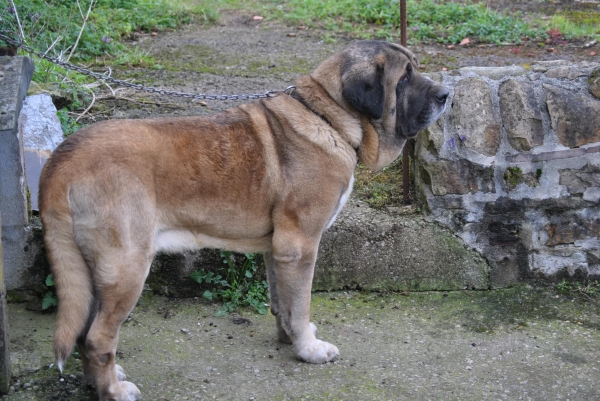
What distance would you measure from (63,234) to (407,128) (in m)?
1.97

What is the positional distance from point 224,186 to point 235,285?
3.76ft

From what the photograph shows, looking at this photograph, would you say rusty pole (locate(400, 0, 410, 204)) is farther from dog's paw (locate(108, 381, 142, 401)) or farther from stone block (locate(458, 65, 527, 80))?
dog's paw (locate(108, 381, 142, 401))

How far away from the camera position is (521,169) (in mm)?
4801

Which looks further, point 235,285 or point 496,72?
point 496,72

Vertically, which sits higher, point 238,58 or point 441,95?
point 441,95

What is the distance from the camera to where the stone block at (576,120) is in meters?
4.77

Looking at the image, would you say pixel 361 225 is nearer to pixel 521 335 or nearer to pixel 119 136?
pixel 521 335

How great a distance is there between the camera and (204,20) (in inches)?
367

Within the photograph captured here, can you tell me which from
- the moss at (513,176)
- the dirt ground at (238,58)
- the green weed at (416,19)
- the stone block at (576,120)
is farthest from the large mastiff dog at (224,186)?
the green weed at (416,19)

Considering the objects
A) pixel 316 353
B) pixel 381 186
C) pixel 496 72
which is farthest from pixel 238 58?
pixel 316 353

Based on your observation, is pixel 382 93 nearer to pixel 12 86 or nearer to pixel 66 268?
pixel 66 268

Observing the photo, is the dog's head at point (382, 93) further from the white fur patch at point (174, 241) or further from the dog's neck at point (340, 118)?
the white fur patch at point (174, 241)

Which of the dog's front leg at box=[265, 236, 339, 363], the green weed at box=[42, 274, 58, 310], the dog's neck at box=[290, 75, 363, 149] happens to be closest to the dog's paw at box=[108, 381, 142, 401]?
the dog's front leg at box=[265, 236, 339, 363]

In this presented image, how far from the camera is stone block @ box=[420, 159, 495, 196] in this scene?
482cm
